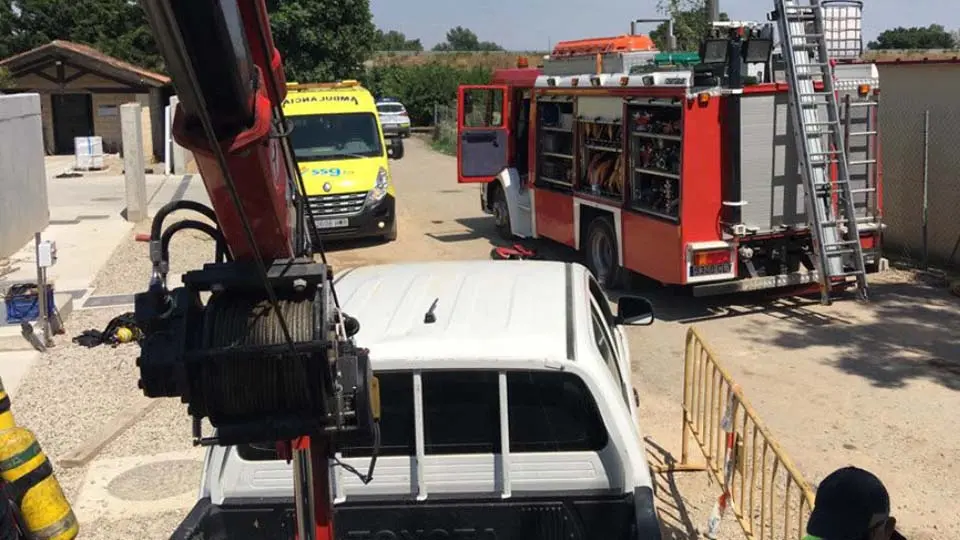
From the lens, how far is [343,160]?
15.6 metres

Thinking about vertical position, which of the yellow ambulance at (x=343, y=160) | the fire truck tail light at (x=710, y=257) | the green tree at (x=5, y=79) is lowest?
the fire truck tail light at (x=710, y=257)

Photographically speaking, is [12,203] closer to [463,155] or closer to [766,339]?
[463,155]

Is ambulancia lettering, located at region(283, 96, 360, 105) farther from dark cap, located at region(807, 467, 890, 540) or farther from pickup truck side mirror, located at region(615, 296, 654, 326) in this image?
dark cap, located at region(807, 467, 890, 540)

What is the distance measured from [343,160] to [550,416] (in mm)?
12314

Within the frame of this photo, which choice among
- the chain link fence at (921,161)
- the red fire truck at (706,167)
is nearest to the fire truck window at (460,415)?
the red fire truck at (706,167)

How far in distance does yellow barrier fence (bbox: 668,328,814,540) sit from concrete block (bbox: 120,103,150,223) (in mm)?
14200

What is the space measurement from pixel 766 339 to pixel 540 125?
536 centimetres

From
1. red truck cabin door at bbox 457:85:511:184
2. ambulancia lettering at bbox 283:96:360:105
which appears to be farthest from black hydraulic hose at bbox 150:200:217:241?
ambulancia lettering at bbox 283:96:360:105

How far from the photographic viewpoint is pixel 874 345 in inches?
375

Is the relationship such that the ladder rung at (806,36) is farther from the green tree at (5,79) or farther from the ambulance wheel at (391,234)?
the green tree at (5,79)

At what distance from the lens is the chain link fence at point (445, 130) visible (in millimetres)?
35562

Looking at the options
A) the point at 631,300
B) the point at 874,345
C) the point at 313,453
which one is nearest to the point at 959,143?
the point at 874,345

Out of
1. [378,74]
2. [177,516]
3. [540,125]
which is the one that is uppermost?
[378,74]

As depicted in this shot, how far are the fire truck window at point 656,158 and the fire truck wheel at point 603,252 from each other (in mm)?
794
